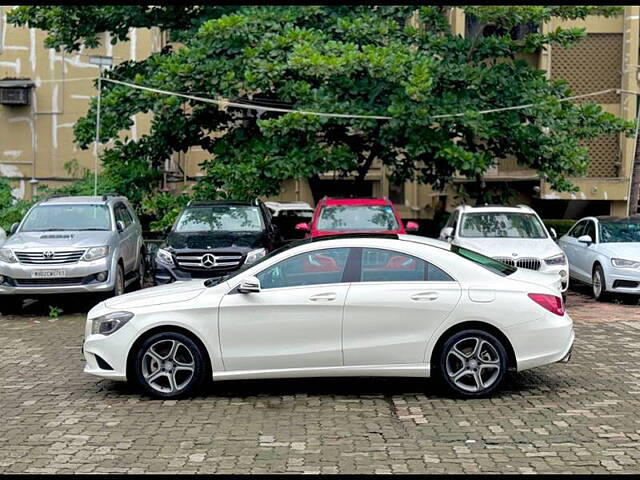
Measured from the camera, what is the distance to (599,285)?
53.8 feet

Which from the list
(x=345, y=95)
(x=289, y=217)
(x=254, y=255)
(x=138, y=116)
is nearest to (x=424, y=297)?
(x=254, y=255)

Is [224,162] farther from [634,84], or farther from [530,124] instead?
[634,84]

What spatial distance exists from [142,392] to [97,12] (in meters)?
14.9

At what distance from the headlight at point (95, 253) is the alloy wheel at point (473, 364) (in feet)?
25.2

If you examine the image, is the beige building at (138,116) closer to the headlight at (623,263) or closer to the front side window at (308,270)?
the headlight at (623,263)

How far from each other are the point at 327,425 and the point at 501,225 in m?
9.33

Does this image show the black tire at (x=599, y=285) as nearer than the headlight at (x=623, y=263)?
No

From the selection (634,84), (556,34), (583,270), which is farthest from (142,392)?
(634,84)

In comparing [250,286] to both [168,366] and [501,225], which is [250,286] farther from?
[501,225]

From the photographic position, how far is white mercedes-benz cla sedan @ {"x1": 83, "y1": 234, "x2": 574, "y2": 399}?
849 cm

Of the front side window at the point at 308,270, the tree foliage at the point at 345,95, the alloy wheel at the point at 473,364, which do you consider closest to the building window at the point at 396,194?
the tree foliage at the point at 345,95

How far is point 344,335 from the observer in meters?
8.48

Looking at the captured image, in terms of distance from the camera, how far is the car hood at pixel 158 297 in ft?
28.6

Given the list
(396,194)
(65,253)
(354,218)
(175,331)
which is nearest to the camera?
(175,331)
